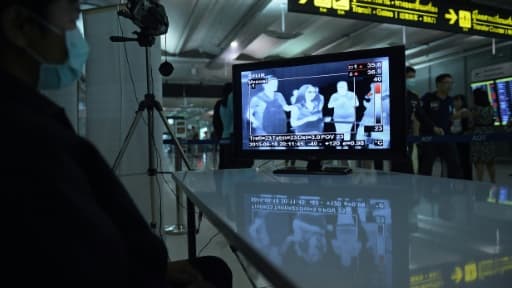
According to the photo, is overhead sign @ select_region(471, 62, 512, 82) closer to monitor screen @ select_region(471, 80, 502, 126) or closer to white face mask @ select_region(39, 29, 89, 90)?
monitor screen @ select_region(471, 80, 502, 126)

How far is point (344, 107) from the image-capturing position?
1.36 meters

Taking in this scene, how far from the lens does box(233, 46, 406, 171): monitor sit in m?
1.30

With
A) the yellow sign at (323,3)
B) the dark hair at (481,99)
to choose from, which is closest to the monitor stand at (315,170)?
the yellow sign at (323,3)

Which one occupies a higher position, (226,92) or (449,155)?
(226,92)

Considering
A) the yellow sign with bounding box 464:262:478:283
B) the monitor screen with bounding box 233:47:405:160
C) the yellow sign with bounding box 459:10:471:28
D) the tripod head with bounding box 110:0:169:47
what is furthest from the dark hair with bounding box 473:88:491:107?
the yellow sign with bounding box 464:262:478:283

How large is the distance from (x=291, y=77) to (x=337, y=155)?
1.25 feet

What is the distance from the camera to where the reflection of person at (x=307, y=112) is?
1.40 m

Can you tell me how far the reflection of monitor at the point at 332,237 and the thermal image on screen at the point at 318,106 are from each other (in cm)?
52

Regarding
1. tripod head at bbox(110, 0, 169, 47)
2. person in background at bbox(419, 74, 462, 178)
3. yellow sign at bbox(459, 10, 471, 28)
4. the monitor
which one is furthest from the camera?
yellow sign at bbox(459, 10, 471, 28)

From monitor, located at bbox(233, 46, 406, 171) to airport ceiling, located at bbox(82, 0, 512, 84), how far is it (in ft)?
14.6

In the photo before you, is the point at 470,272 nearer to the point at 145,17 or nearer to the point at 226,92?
the point at 145,17

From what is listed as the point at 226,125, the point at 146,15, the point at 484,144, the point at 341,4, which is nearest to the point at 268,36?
the point at 341,4

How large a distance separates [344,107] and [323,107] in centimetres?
8

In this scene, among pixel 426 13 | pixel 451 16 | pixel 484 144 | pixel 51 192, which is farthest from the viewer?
pixel 484 144
